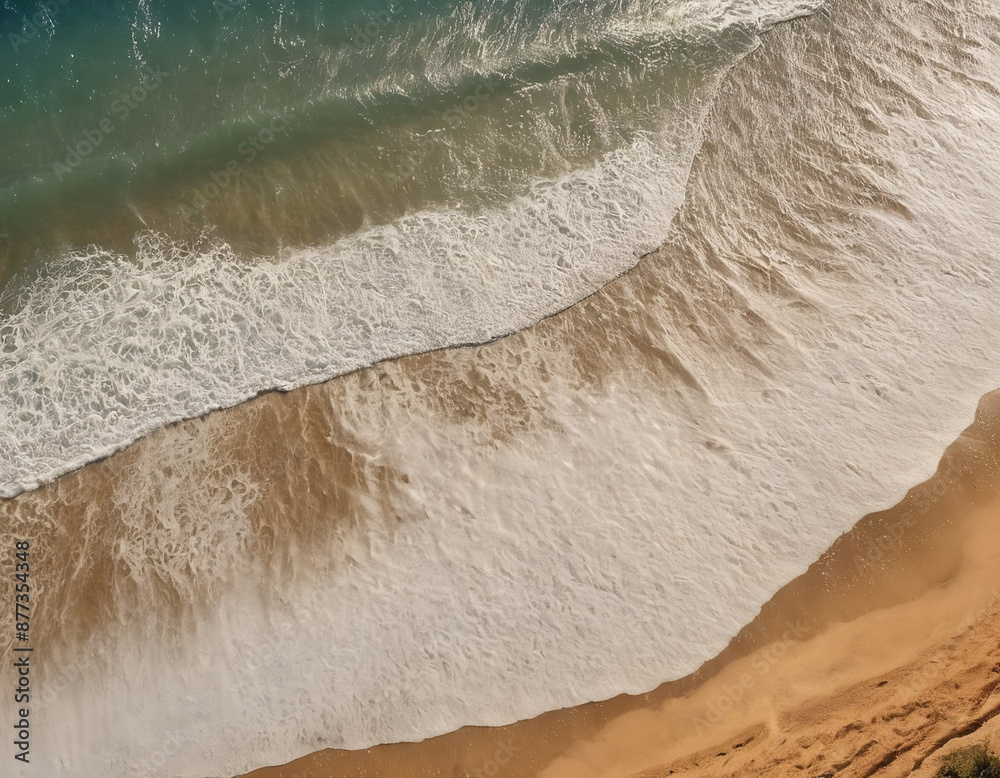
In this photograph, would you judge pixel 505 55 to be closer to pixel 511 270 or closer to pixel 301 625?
pixel 511 270

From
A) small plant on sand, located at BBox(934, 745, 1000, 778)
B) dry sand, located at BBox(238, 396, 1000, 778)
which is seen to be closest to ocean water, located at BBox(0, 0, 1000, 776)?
dry sand, located at BBox(238, 396, 1000, 778)

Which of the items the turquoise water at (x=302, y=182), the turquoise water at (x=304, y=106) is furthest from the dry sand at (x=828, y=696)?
the turquoise water at (x=304, y=106)

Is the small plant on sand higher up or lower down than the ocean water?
lower down

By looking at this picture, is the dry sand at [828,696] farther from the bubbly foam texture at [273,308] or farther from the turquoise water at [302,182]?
the turquoise water at [302,182]

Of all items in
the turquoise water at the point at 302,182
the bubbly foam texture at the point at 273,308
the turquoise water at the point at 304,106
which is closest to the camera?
the bubbly foam texture at the point at 273,308

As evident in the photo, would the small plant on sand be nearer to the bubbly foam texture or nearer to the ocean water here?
the ocean water

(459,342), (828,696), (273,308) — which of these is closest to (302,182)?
(273,308)
